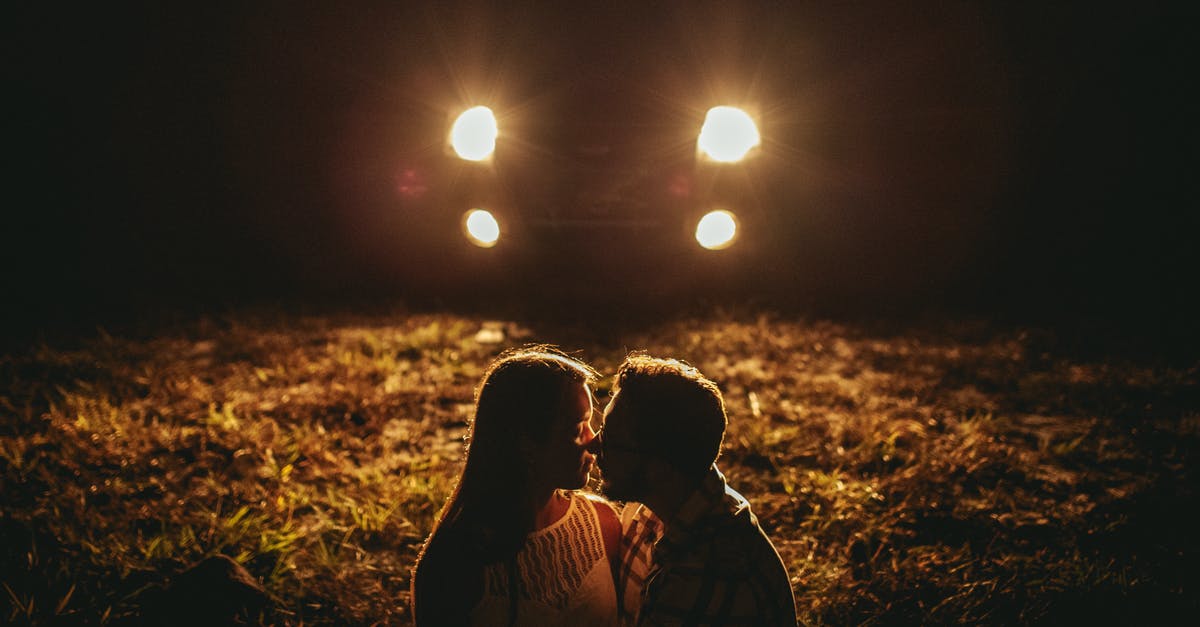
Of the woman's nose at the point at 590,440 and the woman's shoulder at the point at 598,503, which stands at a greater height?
the woman's nose at the point at 590,440

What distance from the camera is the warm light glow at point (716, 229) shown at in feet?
14.8

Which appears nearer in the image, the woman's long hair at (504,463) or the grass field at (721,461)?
the woman's long hair at (504,463)

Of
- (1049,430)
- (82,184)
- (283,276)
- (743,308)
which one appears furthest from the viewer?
(82,184)

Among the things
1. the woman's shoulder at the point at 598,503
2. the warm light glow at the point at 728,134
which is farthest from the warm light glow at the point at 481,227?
the woman's shoulder at the point at 598,503

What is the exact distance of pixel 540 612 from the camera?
1.37 metres

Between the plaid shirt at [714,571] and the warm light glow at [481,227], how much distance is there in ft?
11.8

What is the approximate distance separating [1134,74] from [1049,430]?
5.17m

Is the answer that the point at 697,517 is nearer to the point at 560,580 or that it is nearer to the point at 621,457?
the point at 621,457

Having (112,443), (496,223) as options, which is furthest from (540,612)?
(496,223)

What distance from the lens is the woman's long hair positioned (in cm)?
132

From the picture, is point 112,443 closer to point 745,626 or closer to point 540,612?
point 540,612

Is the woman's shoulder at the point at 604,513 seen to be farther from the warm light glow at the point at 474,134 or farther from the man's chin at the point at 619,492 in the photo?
the warm light glow at the point at 474,134

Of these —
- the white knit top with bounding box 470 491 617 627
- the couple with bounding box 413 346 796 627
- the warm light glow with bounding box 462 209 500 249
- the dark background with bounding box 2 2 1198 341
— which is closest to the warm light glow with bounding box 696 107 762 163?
the dark background with bounding box 2 2 1198 341

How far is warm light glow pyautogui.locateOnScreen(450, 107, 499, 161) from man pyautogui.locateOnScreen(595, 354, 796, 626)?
352cm
